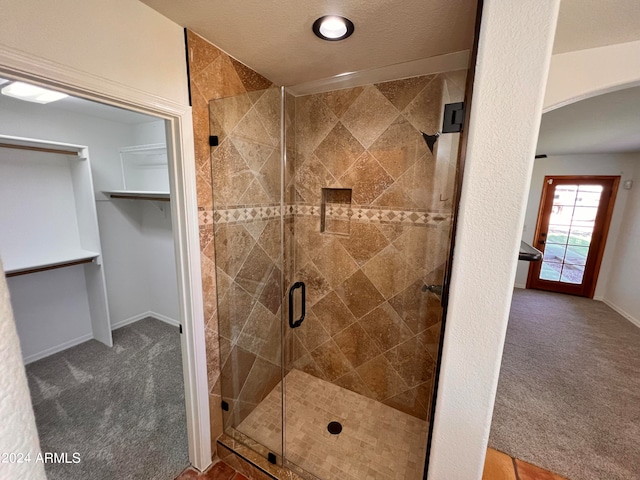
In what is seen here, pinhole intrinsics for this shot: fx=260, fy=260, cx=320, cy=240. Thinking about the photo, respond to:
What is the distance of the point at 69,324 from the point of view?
8.79 feet

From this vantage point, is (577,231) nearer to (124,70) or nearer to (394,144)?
(394,144)

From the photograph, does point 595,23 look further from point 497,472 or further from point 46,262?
point 46,262

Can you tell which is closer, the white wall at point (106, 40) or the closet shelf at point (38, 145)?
the white wall at point (106, 40)

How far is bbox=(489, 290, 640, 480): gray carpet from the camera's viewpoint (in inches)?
65.8

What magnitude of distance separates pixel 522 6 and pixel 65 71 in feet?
4.84

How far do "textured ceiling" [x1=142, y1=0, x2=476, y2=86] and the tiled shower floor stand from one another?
2208 mm

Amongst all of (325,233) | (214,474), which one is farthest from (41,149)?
(214,474)

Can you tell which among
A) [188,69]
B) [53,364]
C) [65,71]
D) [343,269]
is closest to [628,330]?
[343,269]

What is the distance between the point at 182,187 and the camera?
4.37ft

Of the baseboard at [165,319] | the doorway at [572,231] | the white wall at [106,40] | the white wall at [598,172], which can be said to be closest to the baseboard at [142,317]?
the baseboard at [165,319]

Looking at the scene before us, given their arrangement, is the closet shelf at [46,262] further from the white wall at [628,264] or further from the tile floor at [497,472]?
the white wall at [628,264]

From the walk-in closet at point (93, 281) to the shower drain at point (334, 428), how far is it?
3.10 feet

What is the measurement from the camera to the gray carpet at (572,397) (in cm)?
167

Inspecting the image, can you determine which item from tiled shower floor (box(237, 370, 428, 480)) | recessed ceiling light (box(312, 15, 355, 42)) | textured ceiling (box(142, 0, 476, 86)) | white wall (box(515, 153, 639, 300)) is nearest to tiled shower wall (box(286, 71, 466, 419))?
tiled shower floor (box(237, 370, 428, 480))
